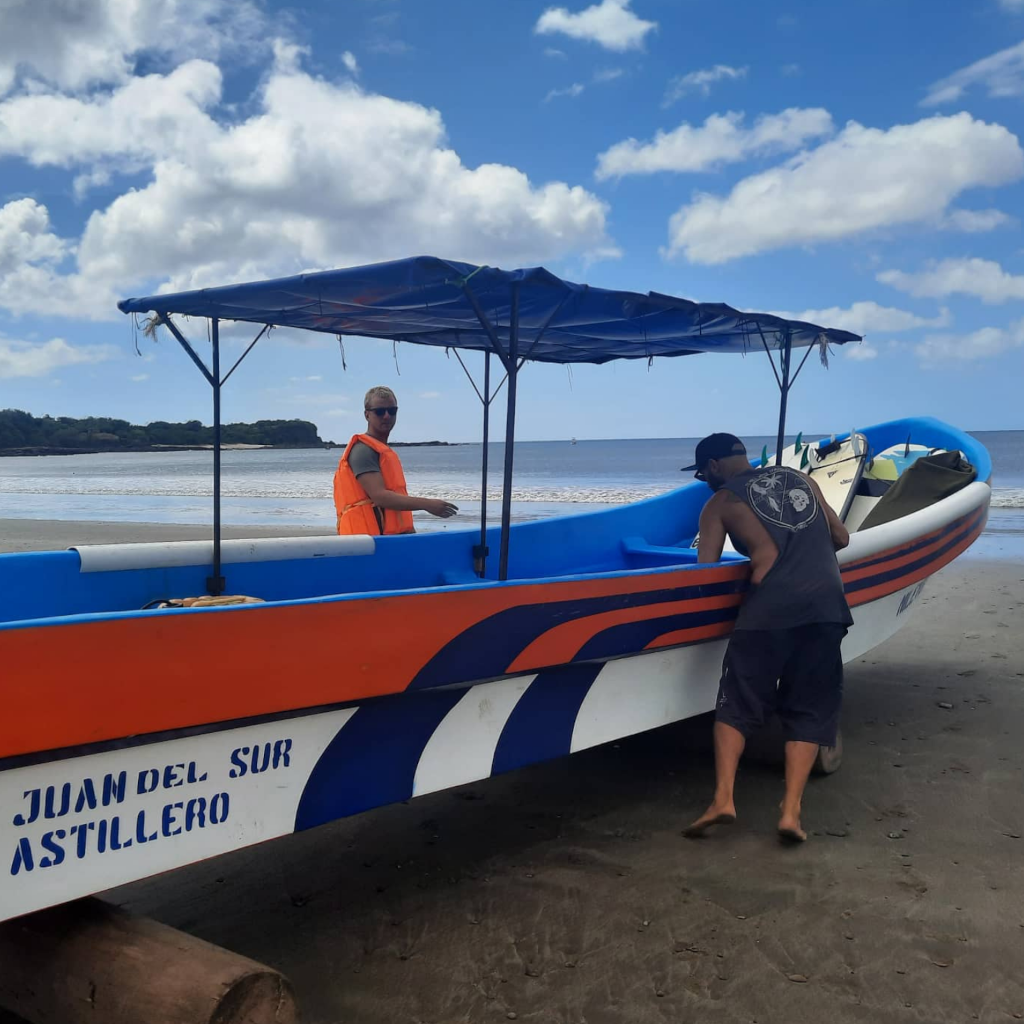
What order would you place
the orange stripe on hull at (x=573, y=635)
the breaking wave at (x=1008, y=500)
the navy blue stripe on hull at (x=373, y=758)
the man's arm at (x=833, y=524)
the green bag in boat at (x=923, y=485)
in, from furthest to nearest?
the breaking wave at (x=1008, y=500) → the green bag in boat at (x=923, y=485) → the man's arm at (x=833, y=524) → the orange stripe on hull at (x=573, y=635) → the navy blue stripe on hull at (x=373, y=758)

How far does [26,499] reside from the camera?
26953mm

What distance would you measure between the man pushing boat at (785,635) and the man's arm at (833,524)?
0.19ft

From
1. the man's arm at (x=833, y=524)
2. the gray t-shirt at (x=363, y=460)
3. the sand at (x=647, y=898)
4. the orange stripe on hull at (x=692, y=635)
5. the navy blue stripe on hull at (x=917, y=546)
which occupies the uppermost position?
the gray t-shirt at (x=363, y=460)

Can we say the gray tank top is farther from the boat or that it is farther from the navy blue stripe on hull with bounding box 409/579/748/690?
the navy blue stripe on hull with bounding box 409/579/748/690

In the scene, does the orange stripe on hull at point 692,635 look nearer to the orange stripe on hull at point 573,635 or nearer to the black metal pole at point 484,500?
the orange stripe on hull at point 573,635

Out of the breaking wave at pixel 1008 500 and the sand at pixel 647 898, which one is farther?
the breaking wave at pixel 1008 500

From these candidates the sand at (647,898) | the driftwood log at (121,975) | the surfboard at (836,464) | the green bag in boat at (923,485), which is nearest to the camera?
the driftwood log at (121,975)

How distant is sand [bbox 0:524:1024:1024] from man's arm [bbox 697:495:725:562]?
1.03 m

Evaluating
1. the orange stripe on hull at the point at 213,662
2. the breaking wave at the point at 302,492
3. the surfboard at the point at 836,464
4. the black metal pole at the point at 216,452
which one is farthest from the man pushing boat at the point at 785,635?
the breaking wave at the point at 302,492

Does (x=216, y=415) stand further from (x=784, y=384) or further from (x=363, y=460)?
(x=784, y=384)

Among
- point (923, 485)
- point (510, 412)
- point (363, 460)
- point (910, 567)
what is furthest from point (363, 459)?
point (923, 485)

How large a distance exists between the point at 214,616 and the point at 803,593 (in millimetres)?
2303

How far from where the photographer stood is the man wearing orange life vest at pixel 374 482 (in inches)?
189

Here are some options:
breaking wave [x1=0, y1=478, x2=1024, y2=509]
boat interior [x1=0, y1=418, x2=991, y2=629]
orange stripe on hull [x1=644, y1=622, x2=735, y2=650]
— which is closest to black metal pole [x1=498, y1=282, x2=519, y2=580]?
boat interior [x1=0, y1=418, x2=991, y2=629]
